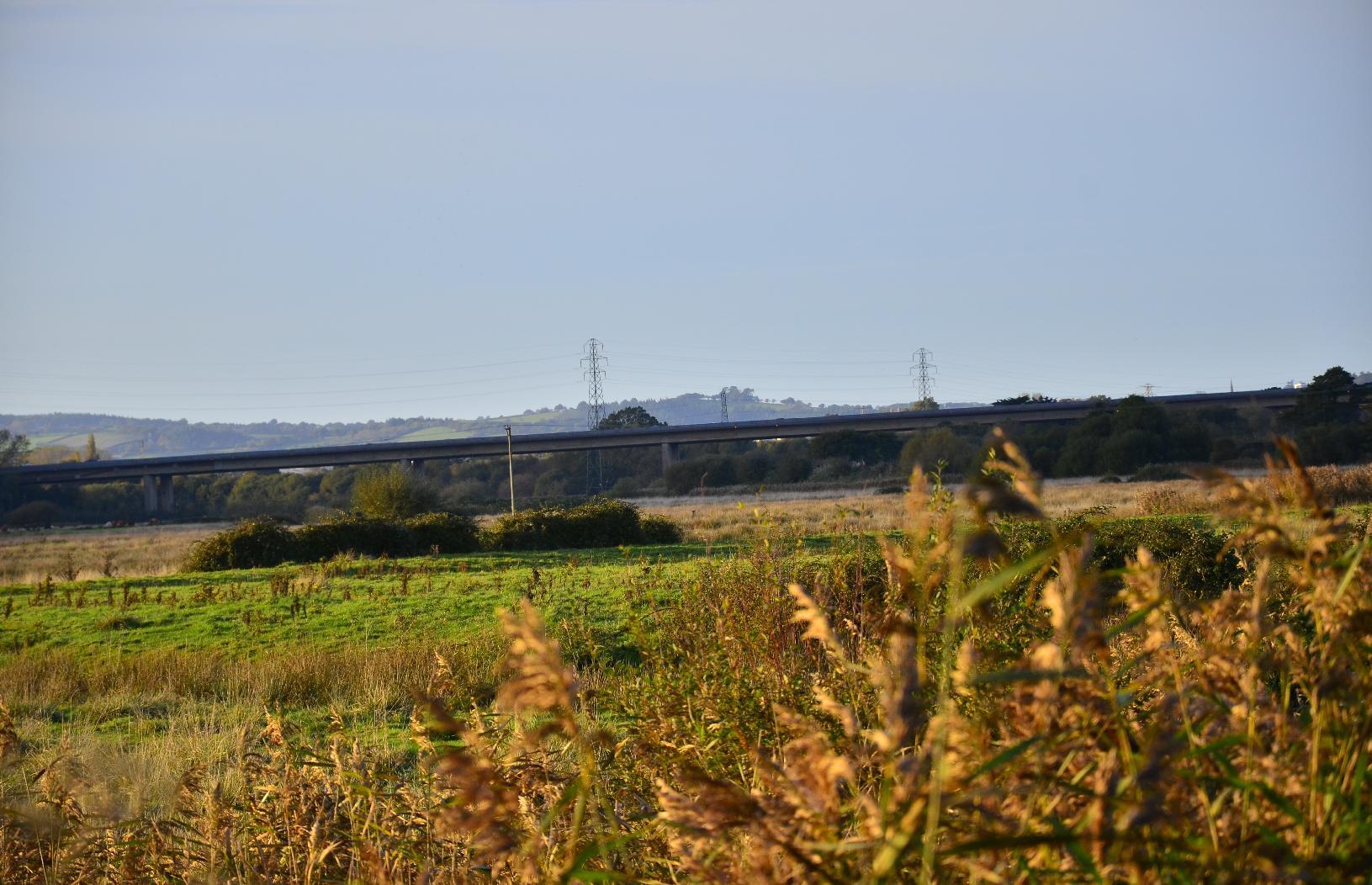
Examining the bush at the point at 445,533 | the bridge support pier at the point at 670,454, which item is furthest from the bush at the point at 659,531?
the bridge support pier at the point at 670,454

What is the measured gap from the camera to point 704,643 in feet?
18.1

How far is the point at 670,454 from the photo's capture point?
71938mm

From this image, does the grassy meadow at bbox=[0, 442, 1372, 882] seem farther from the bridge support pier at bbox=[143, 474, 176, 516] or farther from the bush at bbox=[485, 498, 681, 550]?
the bridge support pier at bbox=[143, 474, 176, 516]

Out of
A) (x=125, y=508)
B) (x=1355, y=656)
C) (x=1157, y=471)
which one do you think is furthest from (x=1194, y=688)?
(x=125, y=508)

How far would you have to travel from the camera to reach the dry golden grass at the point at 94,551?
82.1 feet

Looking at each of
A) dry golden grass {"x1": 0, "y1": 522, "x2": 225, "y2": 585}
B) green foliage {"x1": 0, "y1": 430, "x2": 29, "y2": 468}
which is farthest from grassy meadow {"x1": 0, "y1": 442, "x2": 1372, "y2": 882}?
green foliage {"x1": 0, "y1": 430, "x2": 29, "y2": 468}

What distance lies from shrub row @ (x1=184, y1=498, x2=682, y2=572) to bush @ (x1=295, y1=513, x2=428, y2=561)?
0.02 m

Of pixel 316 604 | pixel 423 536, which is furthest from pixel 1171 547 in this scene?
pixel 423 536

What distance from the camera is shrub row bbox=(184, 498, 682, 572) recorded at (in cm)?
2472

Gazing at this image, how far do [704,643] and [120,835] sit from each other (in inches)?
107

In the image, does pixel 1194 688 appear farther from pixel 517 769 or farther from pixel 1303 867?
pixel 517 769

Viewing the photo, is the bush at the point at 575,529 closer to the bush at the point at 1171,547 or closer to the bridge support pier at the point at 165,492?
the bush at the point at 1171,547

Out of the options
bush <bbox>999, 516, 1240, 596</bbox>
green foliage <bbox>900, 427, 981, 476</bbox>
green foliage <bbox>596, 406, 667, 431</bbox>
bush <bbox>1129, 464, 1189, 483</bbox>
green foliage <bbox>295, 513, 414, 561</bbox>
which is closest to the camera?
bush <bbox>999, 516, 1240, 596</bbox>

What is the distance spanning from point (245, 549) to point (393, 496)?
45.4 ft
